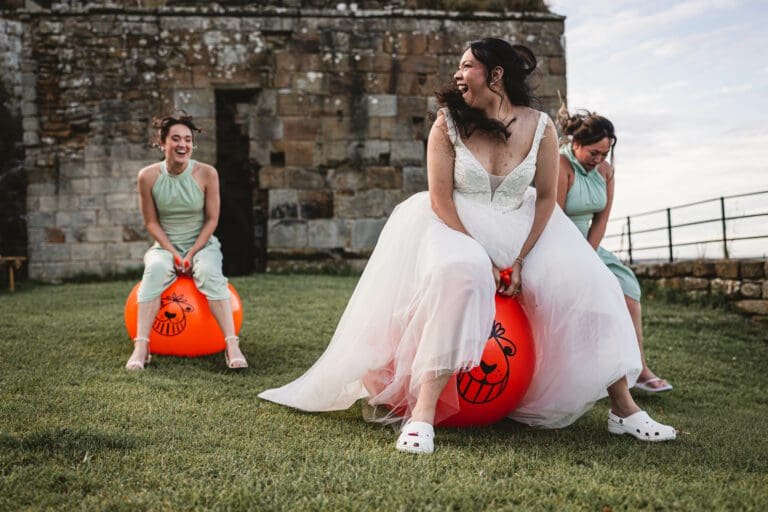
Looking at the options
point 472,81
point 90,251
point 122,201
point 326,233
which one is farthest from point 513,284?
point 90,251

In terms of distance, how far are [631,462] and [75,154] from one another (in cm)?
1093

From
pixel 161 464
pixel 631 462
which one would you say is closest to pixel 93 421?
pixel 161 464

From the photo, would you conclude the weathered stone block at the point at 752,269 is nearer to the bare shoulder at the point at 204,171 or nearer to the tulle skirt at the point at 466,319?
the tulle skirt at the point at 466,319

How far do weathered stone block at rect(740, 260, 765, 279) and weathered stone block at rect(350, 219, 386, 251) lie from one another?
543 centimetres

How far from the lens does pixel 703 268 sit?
29.3ft

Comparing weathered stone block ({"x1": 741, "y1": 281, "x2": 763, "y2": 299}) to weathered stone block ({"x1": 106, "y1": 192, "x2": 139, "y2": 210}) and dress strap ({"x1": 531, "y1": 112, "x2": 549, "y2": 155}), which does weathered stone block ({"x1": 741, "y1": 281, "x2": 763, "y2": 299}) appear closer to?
dress strap ({"x1": 531, "y1": 112, "x2": 549, "y2": 155})

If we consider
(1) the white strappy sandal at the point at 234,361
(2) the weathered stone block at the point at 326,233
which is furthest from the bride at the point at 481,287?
(2) the weathered stone block at the point at 326,233

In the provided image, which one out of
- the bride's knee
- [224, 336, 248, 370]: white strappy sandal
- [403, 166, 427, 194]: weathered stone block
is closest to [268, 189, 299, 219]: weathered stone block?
[403, 166, 427, 194]: weathered stone block

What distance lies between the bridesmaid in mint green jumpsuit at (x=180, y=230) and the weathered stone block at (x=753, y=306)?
599 cm

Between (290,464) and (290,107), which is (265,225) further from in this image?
(290,464)

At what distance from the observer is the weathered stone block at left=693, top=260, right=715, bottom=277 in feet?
28.8

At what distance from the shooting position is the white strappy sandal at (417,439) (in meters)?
2.88

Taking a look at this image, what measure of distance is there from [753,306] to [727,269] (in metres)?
0.59

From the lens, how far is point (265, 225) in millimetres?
11727
